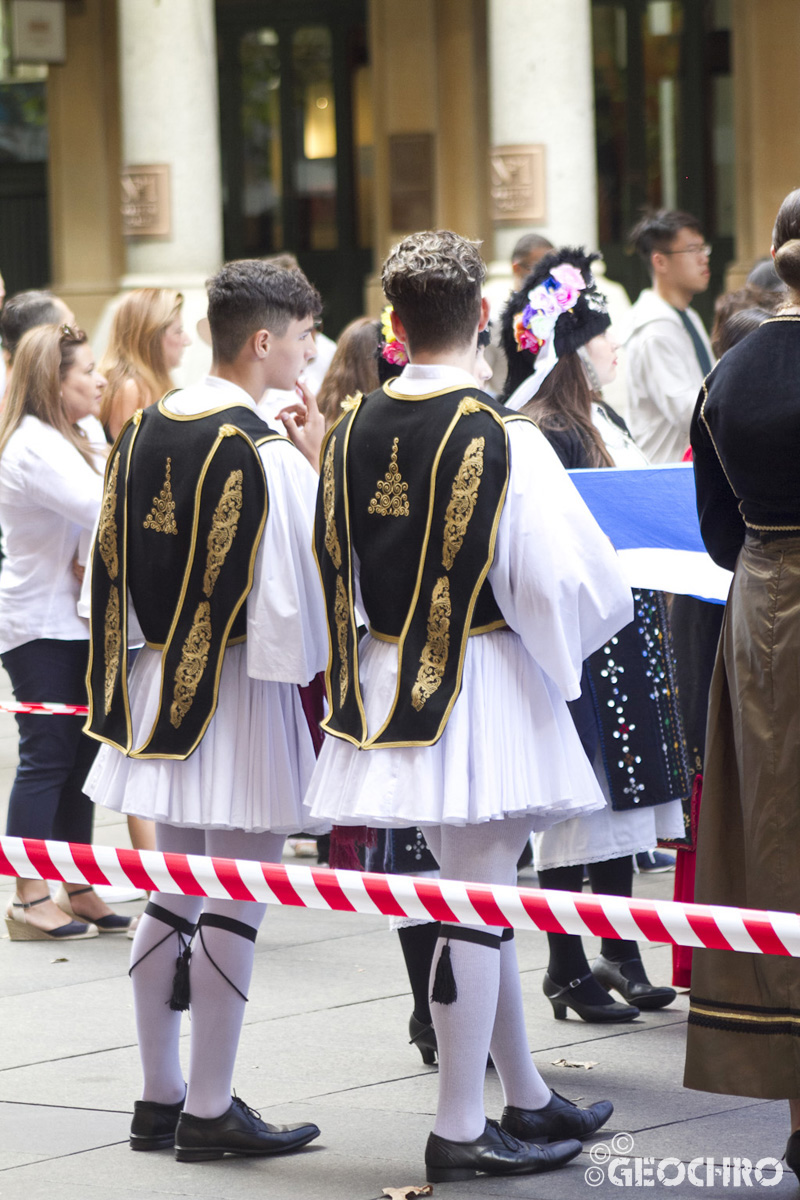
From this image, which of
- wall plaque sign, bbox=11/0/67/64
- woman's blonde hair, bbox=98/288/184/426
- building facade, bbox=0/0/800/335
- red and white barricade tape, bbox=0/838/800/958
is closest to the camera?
red and white barricade tape, bbox=0/838/800/958

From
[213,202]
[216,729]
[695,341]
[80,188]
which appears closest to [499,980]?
[216,729]

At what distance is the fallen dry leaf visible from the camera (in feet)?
13.4

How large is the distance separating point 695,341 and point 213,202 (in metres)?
7.49

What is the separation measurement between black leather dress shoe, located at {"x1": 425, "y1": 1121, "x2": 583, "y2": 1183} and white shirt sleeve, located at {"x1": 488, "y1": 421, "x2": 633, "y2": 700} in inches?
38.8

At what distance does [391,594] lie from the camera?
4121mm

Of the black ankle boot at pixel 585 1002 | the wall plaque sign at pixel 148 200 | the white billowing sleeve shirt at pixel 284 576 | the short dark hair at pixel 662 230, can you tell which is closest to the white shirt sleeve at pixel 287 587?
the white billowing sleeve shirt at pixel 284 576

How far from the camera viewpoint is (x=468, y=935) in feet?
13.4

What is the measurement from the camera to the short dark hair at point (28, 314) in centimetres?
771

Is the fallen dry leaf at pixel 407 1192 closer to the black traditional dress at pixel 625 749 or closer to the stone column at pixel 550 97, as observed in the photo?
the black traditional dress at pixel 625 749

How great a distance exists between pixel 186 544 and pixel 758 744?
135 cm

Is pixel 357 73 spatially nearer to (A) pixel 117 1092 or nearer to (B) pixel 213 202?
(B) pixel 213 202

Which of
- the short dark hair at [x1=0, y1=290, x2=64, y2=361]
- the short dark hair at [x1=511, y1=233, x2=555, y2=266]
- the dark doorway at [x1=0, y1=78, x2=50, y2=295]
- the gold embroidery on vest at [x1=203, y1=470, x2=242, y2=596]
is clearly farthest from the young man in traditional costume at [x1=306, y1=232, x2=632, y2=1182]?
the dark doorway at [x1=0, y1=78, x2=50, y2=295]

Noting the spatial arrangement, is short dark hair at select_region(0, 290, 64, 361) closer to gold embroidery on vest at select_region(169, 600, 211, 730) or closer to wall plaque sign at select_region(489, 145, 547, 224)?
gold embroidery on vest at select_region(169, 600, 211, 730)

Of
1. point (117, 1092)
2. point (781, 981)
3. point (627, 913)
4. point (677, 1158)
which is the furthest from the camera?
point (117, 1092)
